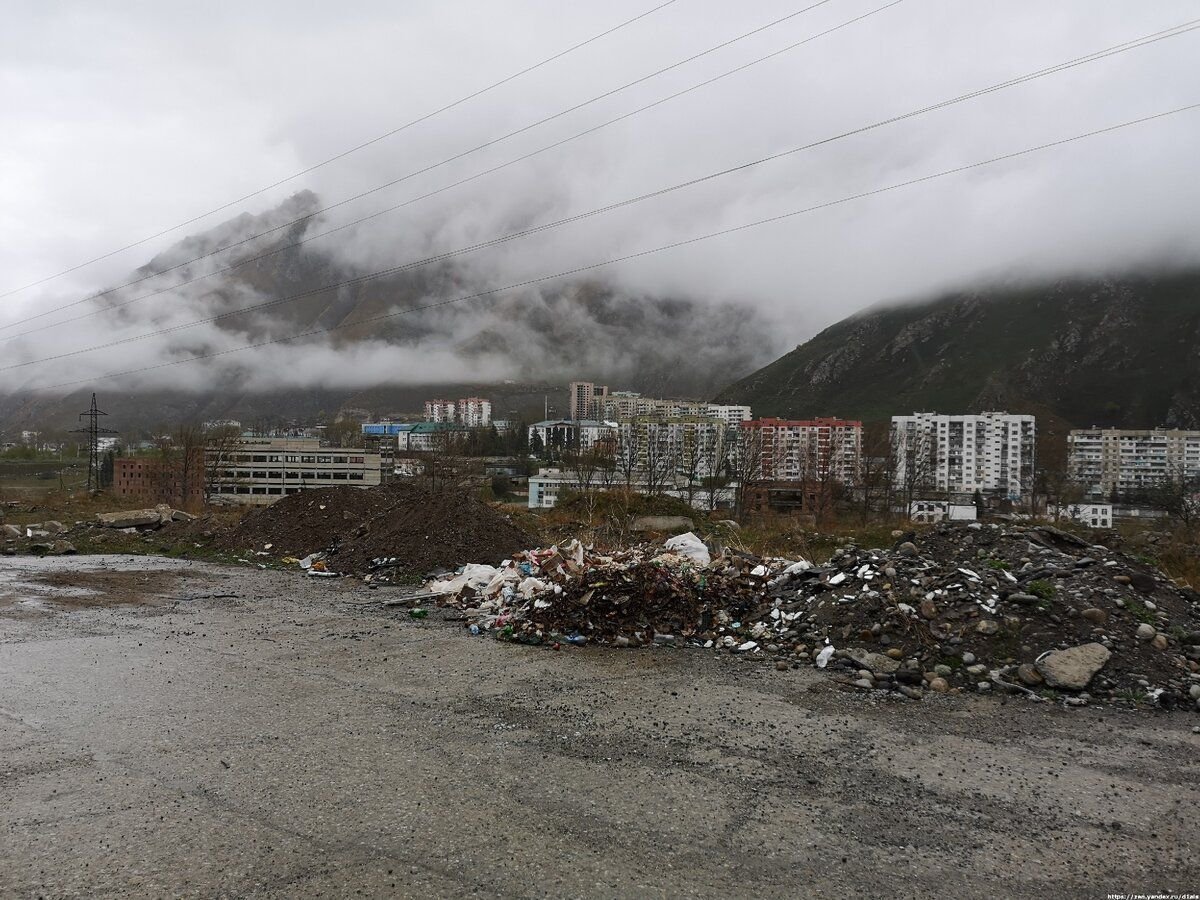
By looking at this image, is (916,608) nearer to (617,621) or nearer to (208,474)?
(617,621)

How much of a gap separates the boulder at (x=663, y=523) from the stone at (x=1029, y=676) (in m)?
14.8

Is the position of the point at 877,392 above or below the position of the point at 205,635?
above

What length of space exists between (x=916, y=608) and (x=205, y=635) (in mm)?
9764

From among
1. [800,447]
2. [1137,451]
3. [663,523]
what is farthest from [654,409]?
[663,523]

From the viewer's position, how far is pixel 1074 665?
8062 mm

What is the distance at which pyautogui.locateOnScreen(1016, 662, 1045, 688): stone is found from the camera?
26.4ft

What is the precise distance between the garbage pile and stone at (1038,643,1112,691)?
1 cm

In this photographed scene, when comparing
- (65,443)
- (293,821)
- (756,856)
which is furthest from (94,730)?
(65,443)

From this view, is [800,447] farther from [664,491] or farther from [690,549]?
[690,549]


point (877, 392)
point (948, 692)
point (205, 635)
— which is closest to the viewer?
point (948, 692)

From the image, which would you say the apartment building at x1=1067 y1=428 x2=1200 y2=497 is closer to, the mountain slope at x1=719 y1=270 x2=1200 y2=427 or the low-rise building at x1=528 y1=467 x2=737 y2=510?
the mountain slope at x1=719 y1=270 x2=1200 y2=427

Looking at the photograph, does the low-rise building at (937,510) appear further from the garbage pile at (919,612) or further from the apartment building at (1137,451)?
the apartment building at (1137,451)

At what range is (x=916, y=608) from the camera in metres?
9.31

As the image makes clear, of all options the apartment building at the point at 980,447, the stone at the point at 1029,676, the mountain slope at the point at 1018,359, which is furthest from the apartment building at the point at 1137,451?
the stone at the point at 1029,676
